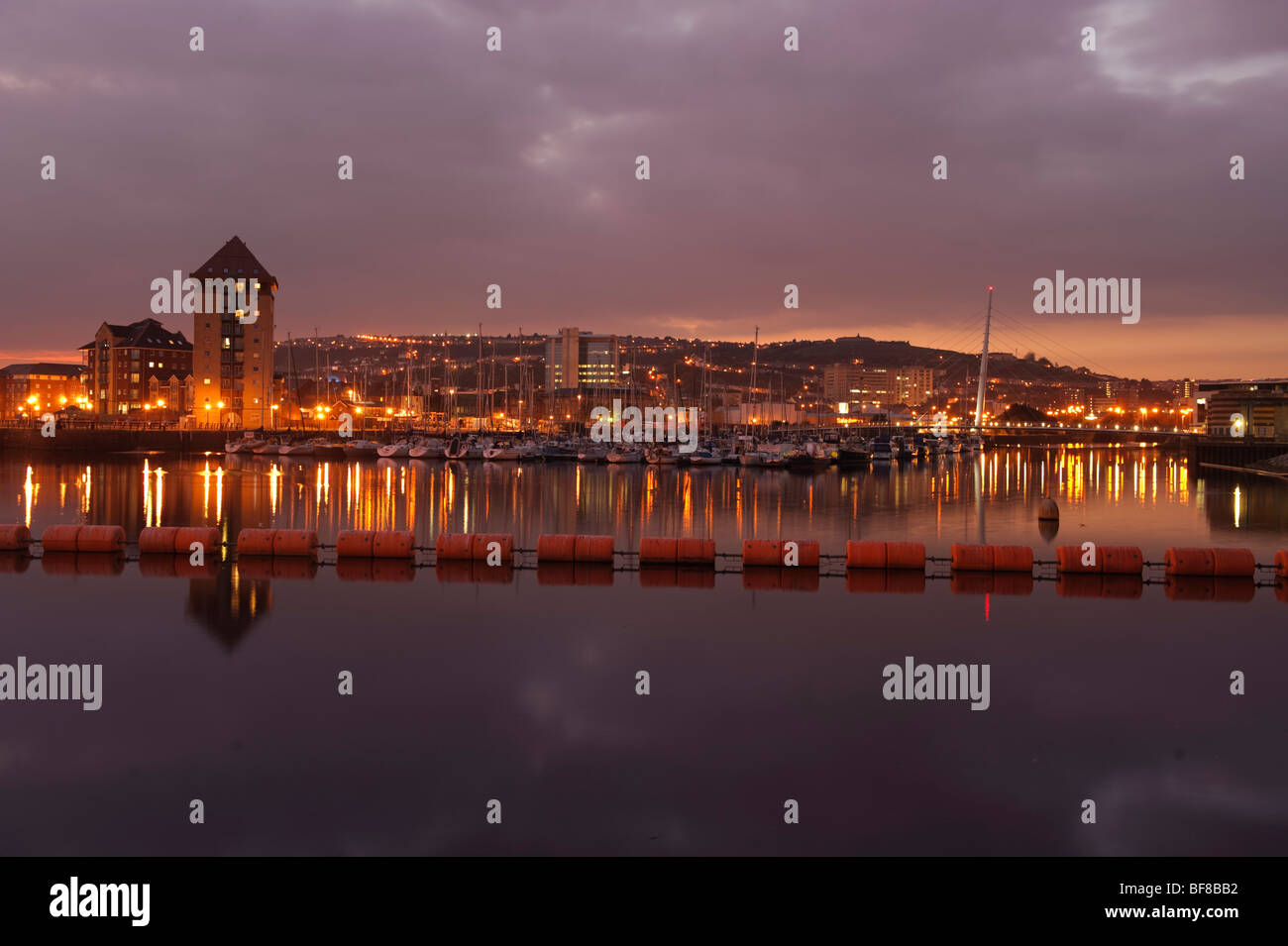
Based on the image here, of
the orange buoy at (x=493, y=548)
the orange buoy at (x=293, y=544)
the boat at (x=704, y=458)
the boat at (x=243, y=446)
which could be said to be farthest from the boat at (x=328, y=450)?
the orange buoy at (x=493, y=548)

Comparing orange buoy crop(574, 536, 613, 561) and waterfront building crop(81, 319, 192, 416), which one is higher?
waterfront building crop(81, 319, 192, 416)

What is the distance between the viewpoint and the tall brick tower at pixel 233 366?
4343 inches

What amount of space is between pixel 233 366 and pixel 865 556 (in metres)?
102

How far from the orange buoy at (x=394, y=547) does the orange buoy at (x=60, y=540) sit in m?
8.67

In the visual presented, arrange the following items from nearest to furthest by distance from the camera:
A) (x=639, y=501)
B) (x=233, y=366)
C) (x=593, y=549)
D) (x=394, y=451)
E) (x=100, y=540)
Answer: (x=593, y=549), (x=100, y=540), (x=639, y=501), (x=394, y=451), (x=233, y=366)

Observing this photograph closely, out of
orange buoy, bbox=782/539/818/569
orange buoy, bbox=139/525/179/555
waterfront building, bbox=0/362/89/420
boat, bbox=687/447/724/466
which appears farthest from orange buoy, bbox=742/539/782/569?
waterfront building, bbox=0/362/89/420

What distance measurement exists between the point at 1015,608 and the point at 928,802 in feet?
38.4

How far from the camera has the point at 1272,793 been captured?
10969 millimetres

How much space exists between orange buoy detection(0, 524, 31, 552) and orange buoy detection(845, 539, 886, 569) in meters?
22.8

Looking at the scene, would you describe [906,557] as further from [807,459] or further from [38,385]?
[38,385]

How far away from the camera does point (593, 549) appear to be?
25.7 metres

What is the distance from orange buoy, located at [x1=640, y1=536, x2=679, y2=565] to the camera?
25750mm

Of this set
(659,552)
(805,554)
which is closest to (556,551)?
(659,552)

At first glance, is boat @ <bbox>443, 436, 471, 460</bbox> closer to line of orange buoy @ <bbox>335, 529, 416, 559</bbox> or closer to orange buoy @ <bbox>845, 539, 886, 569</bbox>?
line of orange buoy @ <bbox>335, 529, 416, 559</bbox>
